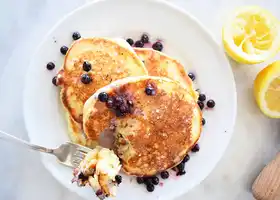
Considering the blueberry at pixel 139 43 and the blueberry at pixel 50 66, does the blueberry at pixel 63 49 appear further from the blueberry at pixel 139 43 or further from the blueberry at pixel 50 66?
the blueberry at pixel 139 43

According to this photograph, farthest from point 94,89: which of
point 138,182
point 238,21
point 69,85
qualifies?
point 238,21

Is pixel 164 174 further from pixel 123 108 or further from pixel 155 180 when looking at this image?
pixel 123 108

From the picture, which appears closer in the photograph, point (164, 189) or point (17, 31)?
point (164, 189)

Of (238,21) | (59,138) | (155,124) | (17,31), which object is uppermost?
(238,21)

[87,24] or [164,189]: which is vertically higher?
[87,24]

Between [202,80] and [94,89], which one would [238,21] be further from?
[94,89]

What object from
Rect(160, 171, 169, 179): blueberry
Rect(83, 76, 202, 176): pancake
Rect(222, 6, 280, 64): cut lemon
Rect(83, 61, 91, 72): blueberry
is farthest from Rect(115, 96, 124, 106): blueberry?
Rect(222, 6, 280, 64): cut lemon

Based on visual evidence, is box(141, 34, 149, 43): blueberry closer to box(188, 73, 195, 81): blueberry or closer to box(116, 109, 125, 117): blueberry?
box(188, 73, 195, 81): blueberry
